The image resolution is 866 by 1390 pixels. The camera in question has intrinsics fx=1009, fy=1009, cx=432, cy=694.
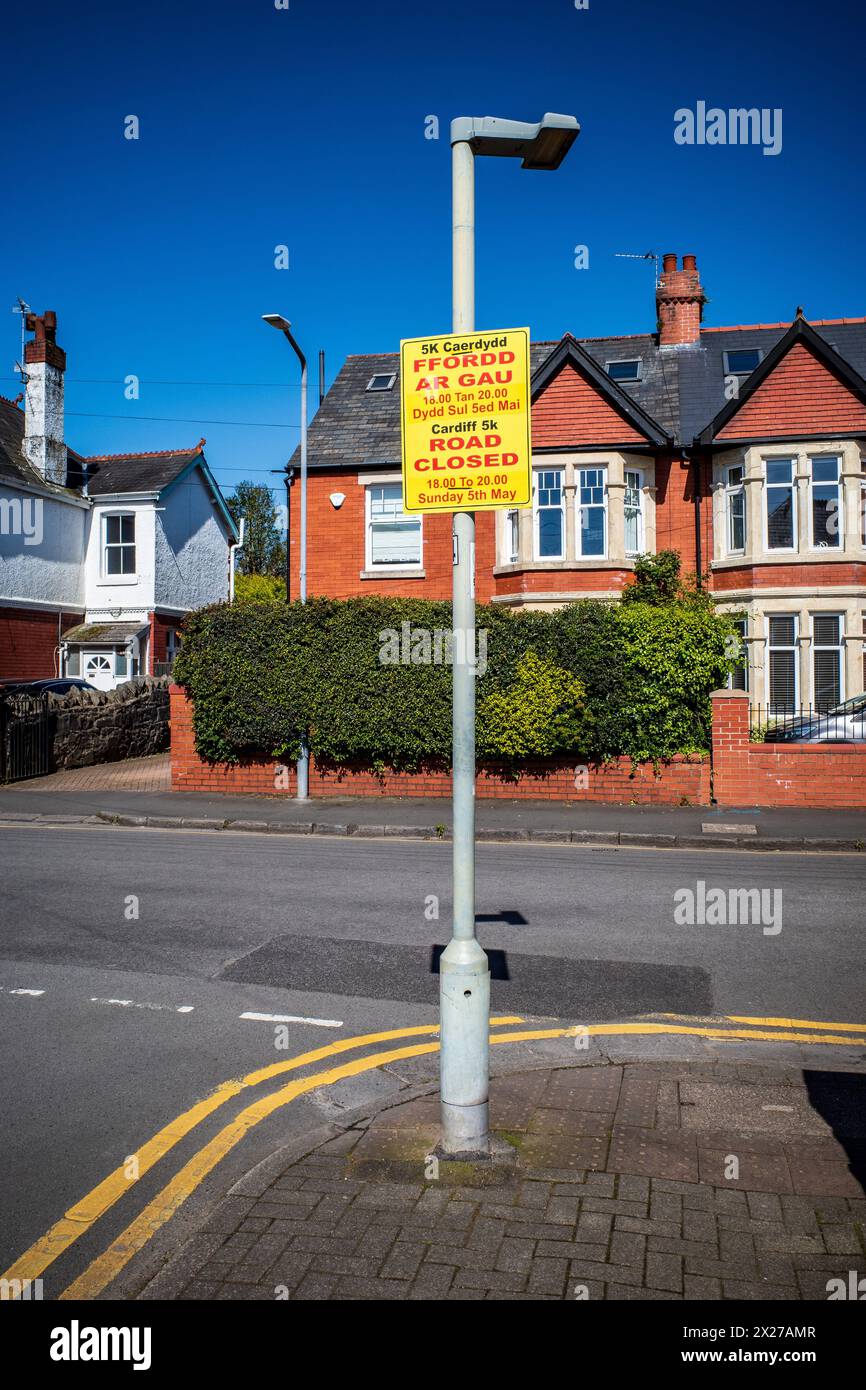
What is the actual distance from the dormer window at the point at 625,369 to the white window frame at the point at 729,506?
4.03m

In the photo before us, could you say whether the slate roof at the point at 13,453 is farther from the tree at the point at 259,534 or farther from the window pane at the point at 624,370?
the tree at the point at 259,534

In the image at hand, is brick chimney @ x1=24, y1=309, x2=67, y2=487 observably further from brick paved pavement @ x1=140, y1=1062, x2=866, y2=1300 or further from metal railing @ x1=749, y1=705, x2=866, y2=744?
brick paved pavement @ x1=140, y1=1062, x2=866, y2=1300

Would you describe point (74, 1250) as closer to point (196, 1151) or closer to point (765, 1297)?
point (196, 1151)

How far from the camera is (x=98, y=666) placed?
31781mm

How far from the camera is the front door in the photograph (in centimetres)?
3166

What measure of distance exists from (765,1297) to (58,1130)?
3.23m

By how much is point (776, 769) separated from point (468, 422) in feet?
39.1

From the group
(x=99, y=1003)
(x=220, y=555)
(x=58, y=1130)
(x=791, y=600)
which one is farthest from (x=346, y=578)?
(x=58, y=1130)

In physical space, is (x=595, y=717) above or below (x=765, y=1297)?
above

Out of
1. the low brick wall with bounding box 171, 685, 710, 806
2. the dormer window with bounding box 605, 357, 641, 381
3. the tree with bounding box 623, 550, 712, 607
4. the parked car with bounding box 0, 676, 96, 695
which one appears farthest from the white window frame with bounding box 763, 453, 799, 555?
the parked car with bounding box 0, 676, 96, 695

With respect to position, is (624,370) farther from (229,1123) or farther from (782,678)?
(229,1123)

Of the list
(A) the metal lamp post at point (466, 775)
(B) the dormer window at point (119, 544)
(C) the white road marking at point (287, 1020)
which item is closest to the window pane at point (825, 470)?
(A) the metal lamp post at point (466, 775)

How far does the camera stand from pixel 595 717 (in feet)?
51.1

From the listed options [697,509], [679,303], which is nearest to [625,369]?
[679,303]
